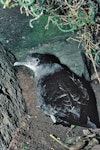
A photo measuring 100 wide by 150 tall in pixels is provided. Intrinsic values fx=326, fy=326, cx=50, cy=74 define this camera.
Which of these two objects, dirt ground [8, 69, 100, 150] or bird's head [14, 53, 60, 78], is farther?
bird's head [14, 53, 60, 78]

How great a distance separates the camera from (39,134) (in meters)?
5.31

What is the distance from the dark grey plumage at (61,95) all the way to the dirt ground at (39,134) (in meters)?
0.18

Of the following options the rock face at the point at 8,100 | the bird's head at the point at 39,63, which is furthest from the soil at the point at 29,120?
the bird's head at the point at 39,63

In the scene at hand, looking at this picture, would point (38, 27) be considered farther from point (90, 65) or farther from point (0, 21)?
point (90, 65)

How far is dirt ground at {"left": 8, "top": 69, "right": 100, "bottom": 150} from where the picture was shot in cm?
505

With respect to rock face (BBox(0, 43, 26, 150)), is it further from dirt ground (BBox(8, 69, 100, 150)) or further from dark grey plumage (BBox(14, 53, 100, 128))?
dark grey plumage (BBox(14, 53, 100, 128))

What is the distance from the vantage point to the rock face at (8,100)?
4.95 metres

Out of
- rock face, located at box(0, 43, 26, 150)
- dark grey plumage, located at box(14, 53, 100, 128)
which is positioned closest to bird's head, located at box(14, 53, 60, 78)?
dark grey plumage, located at box(14, 53, 100, 128)

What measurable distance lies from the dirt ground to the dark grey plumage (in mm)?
176

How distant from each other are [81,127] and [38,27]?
207cm

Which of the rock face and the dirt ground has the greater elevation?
the rock face

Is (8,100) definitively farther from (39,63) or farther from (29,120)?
(39,63)

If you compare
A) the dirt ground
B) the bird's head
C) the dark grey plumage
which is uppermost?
the bird's head

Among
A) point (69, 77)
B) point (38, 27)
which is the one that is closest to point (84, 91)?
point (69, 77)
